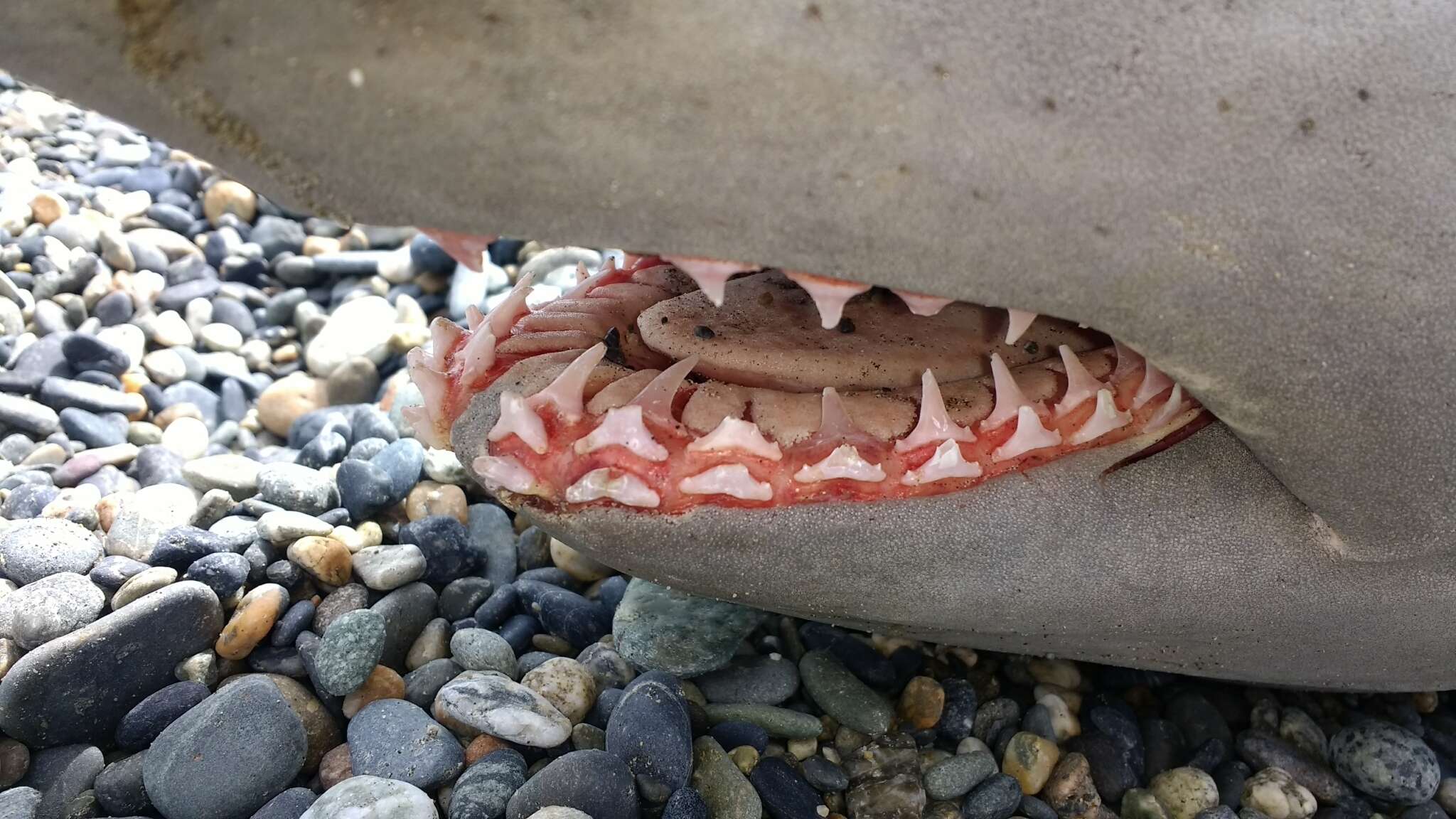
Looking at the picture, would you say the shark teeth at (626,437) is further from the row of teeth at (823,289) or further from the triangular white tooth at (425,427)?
the triangular white tooth at (425,427)

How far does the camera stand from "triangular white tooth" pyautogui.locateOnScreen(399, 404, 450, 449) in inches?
68.4

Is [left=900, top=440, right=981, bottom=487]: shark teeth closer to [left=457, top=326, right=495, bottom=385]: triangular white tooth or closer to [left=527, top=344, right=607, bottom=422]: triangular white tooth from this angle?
[left=527, top=344, right=607, bottom=422]: triangular white tooth

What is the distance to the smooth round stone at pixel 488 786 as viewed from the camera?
1.73m

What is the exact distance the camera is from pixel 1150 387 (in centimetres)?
159

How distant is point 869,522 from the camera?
153 cm

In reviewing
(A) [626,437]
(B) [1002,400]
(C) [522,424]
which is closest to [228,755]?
(C) [522,424]

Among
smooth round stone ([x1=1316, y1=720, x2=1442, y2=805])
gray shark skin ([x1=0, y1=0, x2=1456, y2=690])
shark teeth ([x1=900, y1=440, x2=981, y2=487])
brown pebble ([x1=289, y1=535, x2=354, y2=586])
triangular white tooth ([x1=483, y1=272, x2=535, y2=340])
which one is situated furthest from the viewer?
brown pebble ([x1=289, y1=535, x2=354, y2=586])

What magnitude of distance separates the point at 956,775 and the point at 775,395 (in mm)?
869

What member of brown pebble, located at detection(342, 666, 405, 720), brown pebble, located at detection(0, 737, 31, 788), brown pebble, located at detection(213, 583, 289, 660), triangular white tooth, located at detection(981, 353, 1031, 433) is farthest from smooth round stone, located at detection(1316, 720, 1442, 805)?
brown pebble, located at detection(0, 737, 31, 788)

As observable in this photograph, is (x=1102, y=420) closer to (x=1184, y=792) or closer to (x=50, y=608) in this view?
(x=1184, y=792)

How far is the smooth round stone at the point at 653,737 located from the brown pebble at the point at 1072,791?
741mm

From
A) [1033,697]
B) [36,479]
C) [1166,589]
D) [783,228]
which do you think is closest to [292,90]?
[783,228]

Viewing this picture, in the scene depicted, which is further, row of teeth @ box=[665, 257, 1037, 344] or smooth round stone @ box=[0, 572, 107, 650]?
smooth round stone @ box=[0, 572, 107, 650]

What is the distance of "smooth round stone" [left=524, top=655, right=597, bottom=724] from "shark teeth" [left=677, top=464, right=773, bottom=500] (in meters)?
0.70
